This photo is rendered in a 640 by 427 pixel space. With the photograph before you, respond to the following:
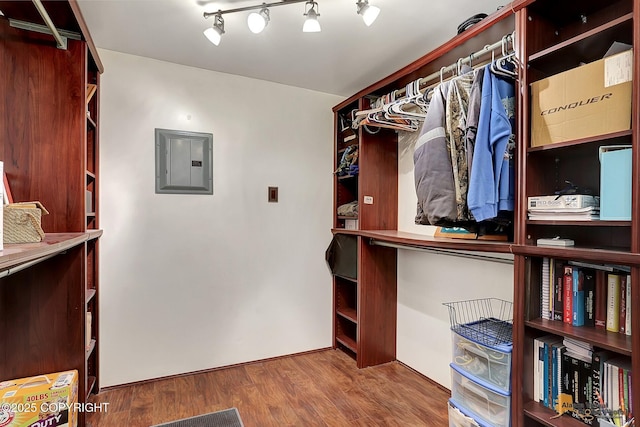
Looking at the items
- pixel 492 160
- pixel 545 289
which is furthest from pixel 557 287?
pixel 492 160

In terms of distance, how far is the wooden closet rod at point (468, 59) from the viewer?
167 centimetres

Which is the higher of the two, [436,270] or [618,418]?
[436,270]

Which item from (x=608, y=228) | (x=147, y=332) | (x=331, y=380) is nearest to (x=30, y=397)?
(x=147, y=332)

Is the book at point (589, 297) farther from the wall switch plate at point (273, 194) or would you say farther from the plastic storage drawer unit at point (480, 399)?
the wall switch plate at point (273, 194)

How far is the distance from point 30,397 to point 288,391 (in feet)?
4.96

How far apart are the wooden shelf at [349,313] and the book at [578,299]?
70.6 inches

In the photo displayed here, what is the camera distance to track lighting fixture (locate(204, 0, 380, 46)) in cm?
172

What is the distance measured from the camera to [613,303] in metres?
1.35

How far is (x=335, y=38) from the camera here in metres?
2.21

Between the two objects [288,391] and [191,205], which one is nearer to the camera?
[288,391]

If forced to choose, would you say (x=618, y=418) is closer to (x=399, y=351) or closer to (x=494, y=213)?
(x=494, y=213)

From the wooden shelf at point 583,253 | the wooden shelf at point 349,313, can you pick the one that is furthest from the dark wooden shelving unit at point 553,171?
the wooden shelf at point 349,313

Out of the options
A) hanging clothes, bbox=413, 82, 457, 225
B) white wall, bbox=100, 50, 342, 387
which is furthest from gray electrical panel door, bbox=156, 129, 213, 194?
hanging clothes, bbox=413, 82, 457, 225

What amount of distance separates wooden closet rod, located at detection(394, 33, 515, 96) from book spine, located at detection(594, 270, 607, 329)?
1.14m
